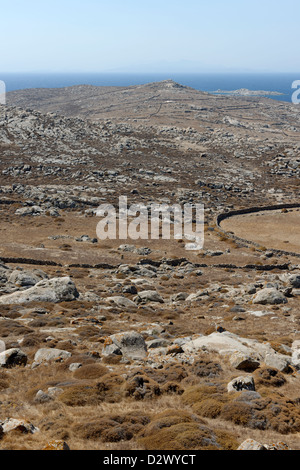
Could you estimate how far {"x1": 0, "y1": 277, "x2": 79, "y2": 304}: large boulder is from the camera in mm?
25891

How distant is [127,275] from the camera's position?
35000mm

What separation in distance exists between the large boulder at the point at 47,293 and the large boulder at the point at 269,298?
13274 mm

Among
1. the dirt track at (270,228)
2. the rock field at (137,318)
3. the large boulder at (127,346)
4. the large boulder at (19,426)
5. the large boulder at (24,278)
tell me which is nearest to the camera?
the large boulder at (19,426)

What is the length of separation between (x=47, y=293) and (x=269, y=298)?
15886 millimetres

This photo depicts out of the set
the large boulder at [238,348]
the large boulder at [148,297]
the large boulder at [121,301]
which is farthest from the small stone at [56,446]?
the large boulder at [148,297]

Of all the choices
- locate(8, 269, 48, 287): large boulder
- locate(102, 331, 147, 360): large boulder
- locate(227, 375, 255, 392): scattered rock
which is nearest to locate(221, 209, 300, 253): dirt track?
locate(8, 269, 48, 287): large boulder

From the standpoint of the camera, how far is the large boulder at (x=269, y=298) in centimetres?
2798

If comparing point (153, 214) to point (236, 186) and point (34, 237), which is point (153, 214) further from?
point (236, 186)

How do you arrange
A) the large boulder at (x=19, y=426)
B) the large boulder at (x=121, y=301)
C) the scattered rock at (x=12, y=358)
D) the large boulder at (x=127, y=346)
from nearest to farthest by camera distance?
1. the large boulder at (x=19, y=426)
2. the scattered rock at (x=12, y=358)
3. the large boulder at (x=127, y=346)
4. the large boulder at (x=121, y=301)

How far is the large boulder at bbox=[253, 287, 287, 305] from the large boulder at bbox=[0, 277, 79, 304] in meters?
13.3

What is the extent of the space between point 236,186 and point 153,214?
26.3m

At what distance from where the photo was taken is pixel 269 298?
28078 millimetres

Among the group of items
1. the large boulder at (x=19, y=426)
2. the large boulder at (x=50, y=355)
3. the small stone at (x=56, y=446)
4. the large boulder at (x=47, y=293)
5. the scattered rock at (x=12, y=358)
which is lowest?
the large boulder at (x=47, y=293)

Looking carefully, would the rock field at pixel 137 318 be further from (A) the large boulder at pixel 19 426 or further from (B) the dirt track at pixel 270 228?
(B) the dirt track at pixel 270 228
